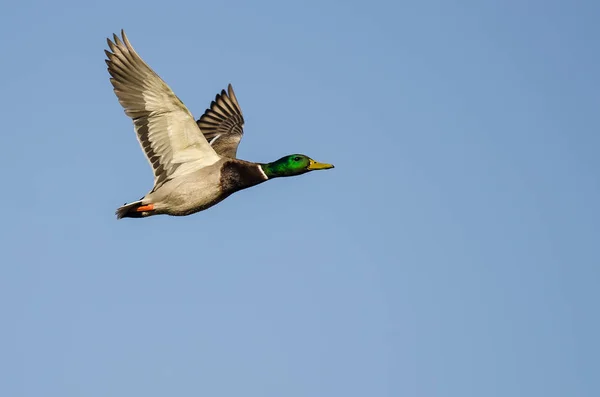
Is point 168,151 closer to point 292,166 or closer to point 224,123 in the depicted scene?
point 292,166

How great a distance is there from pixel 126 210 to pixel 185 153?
4.56ft

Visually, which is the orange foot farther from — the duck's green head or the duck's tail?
the duck's green head

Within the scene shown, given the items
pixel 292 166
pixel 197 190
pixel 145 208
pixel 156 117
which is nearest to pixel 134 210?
pixel 145 208

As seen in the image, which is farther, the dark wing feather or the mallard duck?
the dark wing feather

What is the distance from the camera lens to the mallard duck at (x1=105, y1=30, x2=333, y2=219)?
1686 cm

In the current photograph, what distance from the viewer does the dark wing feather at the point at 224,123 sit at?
21.2m

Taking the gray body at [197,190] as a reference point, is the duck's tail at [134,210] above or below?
below

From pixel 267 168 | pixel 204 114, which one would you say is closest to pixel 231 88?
pixel 204 114

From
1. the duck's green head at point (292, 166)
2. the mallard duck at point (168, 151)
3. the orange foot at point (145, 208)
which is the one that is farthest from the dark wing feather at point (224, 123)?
the orange foot at point (145, 208)

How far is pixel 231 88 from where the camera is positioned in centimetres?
2314

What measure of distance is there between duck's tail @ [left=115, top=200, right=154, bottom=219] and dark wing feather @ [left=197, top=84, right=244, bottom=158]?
3900mm

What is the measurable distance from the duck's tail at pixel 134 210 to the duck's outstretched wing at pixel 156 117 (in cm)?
45

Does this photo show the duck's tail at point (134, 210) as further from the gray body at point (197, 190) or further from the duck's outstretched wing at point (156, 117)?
the duck's outstretched wing at point (156, 117)

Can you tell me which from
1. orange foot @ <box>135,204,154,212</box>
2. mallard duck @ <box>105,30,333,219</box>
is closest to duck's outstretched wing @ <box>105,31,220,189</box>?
mallard duck @ <box>105,30,333,219</box>
